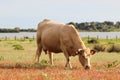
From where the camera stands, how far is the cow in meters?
19.2

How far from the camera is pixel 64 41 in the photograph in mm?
20656

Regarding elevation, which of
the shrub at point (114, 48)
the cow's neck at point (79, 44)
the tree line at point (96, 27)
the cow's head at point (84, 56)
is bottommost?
the tree line at point (96, 27)

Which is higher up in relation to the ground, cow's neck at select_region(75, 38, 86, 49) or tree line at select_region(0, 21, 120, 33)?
cow's neck at select_region(75, 38, 86, 49)

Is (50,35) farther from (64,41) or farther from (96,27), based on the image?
(96,27)

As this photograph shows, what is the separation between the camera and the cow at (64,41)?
19188 millimetres

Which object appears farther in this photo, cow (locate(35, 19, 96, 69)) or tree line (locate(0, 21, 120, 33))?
tree line (locate(0, 21, 120, 33))

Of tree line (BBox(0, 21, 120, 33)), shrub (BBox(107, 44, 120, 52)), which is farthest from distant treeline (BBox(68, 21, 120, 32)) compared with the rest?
shrub (BBox(107, 44, 120, 52))

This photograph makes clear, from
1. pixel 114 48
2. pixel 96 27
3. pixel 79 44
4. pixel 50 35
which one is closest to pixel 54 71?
pixel 79 44

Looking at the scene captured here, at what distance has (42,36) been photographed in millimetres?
23031

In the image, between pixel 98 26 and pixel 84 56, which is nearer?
pixel 84 56

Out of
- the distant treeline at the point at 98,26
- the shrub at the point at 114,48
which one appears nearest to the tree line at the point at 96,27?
the distant treeline at the point at 98,26

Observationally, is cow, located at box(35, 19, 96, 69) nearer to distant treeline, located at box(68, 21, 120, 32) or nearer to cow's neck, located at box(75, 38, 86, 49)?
cow's neck, located at box(75, 38, 86, 49)

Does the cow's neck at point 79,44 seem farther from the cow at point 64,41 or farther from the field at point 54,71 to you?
the field at point 54,71

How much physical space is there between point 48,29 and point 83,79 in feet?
36.3
